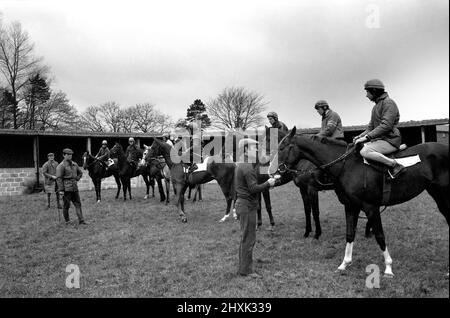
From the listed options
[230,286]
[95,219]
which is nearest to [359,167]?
[230,286]

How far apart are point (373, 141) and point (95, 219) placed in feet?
29.9

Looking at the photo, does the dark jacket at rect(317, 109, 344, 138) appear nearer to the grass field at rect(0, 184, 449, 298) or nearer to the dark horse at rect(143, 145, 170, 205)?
the grass field at rect(0, 184, 449, 298)

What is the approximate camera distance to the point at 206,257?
23.0 feet

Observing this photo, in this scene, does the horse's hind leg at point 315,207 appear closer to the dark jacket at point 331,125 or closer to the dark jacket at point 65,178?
the dark jacket at point 331,125

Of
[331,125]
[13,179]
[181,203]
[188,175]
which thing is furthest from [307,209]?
[13,179]

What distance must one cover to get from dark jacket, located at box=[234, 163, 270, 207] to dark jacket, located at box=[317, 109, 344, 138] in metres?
2.61

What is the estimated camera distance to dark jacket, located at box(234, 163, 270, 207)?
5.78 metres

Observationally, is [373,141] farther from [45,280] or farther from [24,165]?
[24,165]

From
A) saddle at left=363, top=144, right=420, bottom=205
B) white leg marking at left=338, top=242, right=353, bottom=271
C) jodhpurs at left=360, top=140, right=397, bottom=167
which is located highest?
jodhpurs at left=360, top=140, right=397, bottom=167

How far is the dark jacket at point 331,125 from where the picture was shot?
774 cm

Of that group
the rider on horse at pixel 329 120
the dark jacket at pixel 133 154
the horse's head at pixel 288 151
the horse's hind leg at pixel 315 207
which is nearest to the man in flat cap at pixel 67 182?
the dark jacket at pixel 133 154

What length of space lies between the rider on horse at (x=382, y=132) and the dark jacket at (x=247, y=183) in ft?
5.97

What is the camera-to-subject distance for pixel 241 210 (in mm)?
5832

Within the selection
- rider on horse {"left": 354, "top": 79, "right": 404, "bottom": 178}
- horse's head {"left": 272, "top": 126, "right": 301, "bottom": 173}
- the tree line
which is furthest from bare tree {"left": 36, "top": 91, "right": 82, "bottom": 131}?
rider on horse {"left": 354, "top": 79, "right": 404, "bottom": 178}
